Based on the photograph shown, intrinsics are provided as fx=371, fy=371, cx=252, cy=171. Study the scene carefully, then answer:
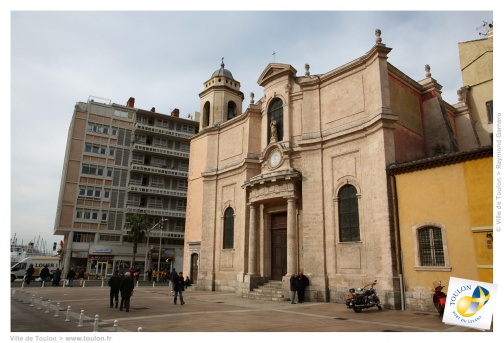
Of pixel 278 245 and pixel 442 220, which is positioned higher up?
pixel 442 220

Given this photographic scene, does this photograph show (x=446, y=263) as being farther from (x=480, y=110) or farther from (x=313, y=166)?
(x=480, y=110)

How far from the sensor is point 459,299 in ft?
33.3

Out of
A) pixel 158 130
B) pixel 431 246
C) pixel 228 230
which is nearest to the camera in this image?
pixel 431 246

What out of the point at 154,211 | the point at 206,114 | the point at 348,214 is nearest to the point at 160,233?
the point at 154,211

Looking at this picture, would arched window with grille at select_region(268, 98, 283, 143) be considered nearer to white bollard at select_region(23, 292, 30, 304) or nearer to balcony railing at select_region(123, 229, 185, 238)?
white bollard at select_region(23, 292, 30, 304)

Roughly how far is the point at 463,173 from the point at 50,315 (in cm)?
1615

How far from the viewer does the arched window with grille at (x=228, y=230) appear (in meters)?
26.2

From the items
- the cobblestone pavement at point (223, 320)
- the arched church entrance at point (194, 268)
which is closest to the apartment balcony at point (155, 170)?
the arched church entrance at point (194, 268)

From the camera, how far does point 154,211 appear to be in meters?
50.6

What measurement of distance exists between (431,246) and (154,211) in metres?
41.1

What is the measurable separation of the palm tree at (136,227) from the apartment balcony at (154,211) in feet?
7.54

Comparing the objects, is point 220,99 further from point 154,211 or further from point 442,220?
point 154,211

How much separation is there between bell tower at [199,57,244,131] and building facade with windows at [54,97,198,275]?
18507 millimetres

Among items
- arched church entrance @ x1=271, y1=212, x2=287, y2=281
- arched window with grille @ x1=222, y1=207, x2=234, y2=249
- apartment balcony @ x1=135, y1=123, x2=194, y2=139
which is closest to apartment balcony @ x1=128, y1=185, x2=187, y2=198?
apartment balcony @ x1=135, y1=123, x2=194, y2=139
